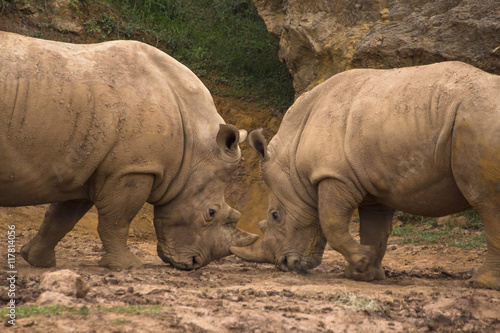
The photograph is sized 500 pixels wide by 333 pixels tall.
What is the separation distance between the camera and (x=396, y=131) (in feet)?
18.9

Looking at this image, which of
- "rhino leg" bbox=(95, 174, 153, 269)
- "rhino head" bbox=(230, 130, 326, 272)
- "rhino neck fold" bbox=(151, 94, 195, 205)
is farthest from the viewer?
"rhino head" bbox=(230, 130, 326, 272)

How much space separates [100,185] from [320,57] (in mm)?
5298

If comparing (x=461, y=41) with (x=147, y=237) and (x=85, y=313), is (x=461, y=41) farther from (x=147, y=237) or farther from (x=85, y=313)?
(x=85, y=313)

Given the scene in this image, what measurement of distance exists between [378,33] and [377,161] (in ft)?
13.6

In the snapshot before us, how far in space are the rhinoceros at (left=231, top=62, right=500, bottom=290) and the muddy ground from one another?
0.40 m

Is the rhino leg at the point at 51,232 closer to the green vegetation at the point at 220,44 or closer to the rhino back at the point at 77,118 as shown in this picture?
the rhino back at the point at 77,118

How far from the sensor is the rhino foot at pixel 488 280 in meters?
5.45

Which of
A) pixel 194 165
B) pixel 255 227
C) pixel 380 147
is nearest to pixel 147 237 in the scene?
pixel 255 227

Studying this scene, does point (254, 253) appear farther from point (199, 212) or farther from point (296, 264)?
point (199, 212)

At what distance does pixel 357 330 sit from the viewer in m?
4.07

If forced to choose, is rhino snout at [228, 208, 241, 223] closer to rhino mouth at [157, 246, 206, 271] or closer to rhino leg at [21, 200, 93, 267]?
rhino mouth at [157, 246, 206, 271]

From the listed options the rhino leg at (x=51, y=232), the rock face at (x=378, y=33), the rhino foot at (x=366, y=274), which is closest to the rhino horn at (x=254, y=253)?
the rhino foot at (x=366, y=274)

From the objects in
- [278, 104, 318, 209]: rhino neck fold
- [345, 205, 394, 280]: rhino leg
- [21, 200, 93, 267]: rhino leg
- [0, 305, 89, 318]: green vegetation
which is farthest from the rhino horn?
[0, 305, 89, 318]: green vegetation

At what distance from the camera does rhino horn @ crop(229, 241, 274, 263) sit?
693 centimetres
